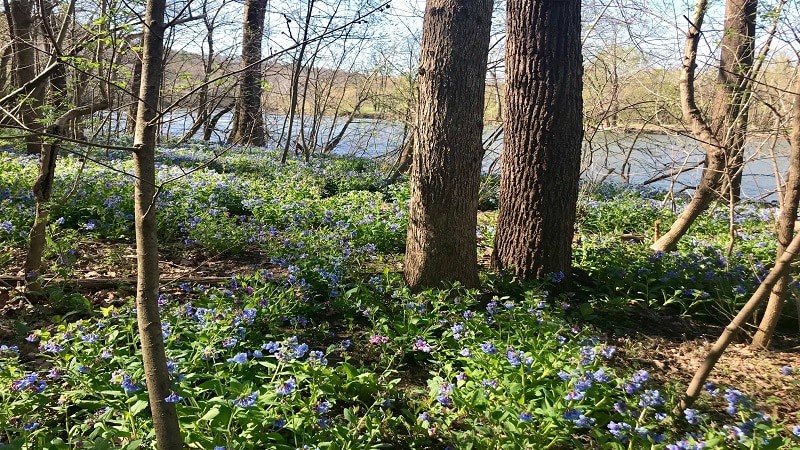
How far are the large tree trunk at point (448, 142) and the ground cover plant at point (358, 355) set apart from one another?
27cm

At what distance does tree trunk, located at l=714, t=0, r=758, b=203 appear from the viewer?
406 centimetres

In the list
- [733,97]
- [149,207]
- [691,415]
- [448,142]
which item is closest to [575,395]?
[691,415]

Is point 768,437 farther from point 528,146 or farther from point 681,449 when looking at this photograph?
point 528,146

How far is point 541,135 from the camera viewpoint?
12.7 ft

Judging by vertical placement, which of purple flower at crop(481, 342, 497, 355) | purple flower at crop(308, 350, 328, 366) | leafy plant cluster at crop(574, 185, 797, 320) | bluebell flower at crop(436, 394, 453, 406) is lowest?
bluebell flower at crop(436, 394, 453, 406)

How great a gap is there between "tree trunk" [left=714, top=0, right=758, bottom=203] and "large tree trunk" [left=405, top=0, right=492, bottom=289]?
170 cm

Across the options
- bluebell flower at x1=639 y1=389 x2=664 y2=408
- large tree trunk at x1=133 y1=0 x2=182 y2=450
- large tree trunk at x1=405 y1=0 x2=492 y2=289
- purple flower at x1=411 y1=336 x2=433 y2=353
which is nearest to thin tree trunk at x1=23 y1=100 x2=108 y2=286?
large tree trunk at x1=133 y1=0 x2=182 y2=450

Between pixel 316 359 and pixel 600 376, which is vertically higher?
pixel 600 376

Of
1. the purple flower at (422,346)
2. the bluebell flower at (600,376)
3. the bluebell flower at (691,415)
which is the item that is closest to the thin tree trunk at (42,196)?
the purple flower at (422,346)

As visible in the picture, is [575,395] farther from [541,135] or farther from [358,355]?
[541,135]

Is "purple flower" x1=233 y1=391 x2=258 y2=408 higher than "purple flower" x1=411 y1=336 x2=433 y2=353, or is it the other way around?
"purple flower" x1=411 y1=336 x2=433 y2=353

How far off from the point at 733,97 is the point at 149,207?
413 centimetres

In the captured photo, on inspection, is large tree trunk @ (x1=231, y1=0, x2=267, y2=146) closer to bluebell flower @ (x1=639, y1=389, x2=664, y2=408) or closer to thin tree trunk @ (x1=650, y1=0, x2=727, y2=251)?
thin tree trunk @ (x1=650, y1=0, x2=727, y2=251)

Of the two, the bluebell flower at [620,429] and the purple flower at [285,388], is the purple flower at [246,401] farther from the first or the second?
the bluebell flower at [620,429]
